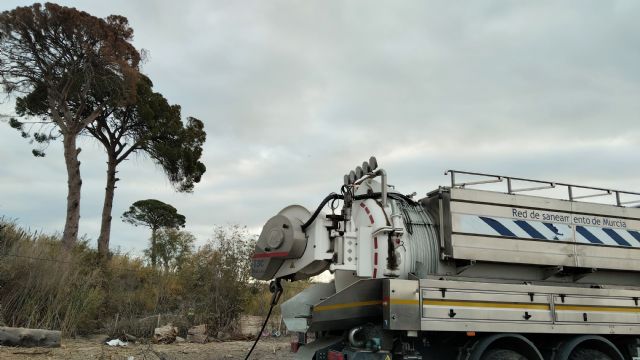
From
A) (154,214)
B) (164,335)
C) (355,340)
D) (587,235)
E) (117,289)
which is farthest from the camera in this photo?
(154,214)

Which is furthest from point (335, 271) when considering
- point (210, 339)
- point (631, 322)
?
point (210, 339)

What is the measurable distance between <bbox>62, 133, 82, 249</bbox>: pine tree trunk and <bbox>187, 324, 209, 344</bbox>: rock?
841 cm

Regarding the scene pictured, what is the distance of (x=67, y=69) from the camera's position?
1978 cm

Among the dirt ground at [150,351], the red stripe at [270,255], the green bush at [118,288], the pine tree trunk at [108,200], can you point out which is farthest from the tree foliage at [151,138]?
the red stripe at [270,255]

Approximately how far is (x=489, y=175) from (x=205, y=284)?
8688 mm

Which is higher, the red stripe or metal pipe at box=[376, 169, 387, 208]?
metal pipe at box=[376, 169, 387, 208]

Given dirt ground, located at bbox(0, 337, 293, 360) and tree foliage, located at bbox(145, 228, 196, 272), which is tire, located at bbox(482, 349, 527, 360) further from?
tree foliage, located at bbox(145, 228, 196, 272)

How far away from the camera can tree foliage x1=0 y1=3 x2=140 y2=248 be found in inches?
757

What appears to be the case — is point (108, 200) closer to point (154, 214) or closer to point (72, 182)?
point (72, 182)

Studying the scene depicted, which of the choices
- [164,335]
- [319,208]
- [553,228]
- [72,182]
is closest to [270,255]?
[319,208]

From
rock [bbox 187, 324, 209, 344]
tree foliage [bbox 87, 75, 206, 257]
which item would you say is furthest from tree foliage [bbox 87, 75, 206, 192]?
rock [bbox 187, 324, 209, 344]

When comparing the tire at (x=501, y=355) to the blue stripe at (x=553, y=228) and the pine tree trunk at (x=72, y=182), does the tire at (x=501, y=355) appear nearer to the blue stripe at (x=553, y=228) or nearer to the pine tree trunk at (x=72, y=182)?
the blue stripe at (x=553, y=228)

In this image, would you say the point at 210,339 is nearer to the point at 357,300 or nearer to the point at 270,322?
the point at 270,322

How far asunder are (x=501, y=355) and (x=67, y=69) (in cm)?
1893
